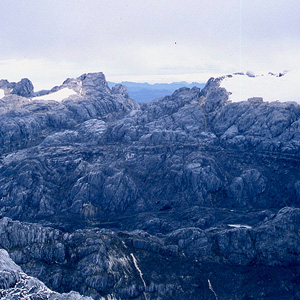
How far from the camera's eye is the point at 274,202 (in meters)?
148

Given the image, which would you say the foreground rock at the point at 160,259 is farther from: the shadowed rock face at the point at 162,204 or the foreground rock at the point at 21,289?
the foreground rock at the point at 21,289

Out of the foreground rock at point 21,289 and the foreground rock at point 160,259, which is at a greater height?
the foreground rock at point 21,289

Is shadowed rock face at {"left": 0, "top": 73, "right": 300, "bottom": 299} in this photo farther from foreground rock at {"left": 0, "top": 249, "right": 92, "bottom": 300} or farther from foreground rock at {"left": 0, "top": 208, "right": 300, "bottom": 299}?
foreground rock at {"left": 0, "top": 249, "right": 92, "bottom": 300}

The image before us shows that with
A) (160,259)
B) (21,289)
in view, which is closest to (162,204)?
(160,259)

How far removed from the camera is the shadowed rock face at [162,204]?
89.9m

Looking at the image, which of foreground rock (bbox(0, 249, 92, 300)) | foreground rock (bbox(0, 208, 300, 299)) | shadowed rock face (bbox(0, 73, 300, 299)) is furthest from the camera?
shadowed rock face (bbox(0, 73, 300, 299))

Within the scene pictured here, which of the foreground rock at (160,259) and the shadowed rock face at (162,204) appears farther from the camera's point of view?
the shadowed rock face at (162,204)

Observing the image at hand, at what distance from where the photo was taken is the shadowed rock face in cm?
8988

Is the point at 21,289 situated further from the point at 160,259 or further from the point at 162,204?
the point at 162,204

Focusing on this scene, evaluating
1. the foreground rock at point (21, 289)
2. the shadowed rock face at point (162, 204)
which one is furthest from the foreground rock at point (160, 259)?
the foreground rock at point (21, 289)

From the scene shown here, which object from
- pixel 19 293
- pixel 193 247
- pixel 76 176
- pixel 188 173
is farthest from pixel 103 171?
pixel 19 293

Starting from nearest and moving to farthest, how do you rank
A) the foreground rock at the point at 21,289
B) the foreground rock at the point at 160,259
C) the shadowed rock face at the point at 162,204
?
the foreground rock at the point at 21,289
the foreground rock at the point at 160,259
the shadowed rock face at the point at 162,204

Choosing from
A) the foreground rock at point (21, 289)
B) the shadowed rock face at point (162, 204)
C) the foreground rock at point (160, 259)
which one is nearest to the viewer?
the foreground rock at point (21, 289)

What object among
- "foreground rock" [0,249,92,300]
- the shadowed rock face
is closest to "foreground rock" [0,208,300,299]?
the shadowed rock face
